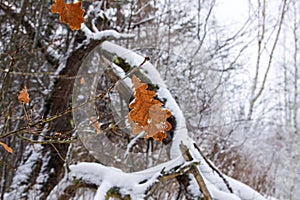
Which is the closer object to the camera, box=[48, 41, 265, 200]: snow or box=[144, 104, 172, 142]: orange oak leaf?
box=[144, 104, 172, 142]: orange oak leaf

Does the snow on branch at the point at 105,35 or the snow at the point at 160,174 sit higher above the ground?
the snow on branch at the point at 105,35

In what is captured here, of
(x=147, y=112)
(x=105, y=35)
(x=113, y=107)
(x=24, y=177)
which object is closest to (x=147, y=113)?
(x=147, y=112)

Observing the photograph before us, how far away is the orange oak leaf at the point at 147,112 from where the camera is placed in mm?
739

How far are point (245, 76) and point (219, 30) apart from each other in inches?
68.8

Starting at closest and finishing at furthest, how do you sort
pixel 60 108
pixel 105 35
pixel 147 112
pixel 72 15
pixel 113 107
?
pixel 147 112 < pixel 72 15 < pixel 113 107 < pixel 105 35 < pixel 60 108

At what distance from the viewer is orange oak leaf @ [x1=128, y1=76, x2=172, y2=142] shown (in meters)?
0.74

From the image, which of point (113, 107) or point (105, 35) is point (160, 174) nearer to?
point (113, 107)

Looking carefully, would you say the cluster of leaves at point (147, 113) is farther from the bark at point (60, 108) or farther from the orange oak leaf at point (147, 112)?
the bark at point (60, 108)

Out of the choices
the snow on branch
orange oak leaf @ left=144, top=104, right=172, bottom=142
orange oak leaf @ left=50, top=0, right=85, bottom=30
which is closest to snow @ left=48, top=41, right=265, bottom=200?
the snow on branch

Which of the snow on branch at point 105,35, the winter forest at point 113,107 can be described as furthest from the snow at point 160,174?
the snow on branch at point 105,35

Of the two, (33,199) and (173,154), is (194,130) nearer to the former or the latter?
(173,154)

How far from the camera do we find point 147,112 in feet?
2.46

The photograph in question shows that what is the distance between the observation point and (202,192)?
1.79 meters

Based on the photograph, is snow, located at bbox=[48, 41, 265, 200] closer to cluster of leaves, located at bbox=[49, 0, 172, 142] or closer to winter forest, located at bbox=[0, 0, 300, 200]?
winter forest, located at bbox=[0, 0, 300, 200]
